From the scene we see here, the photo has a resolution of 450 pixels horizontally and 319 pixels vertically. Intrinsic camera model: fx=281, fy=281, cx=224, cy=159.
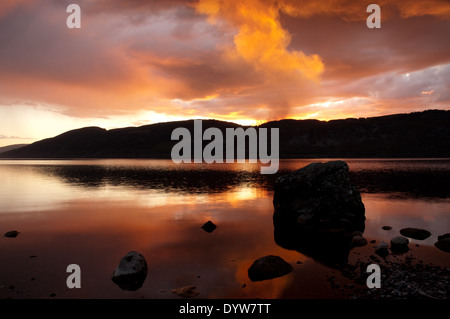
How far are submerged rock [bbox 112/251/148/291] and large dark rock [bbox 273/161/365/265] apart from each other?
35.2ft

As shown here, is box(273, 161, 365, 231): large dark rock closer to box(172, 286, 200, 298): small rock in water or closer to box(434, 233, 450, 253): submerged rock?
box(434, 233, 450, 253): submerged rock

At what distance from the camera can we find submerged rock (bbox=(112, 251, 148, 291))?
14.5 metres

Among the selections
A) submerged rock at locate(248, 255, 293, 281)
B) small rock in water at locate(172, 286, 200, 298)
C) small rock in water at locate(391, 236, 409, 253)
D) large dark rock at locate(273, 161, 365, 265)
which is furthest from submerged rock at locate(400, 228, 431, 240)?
small rock in water at locate(172, 286, 200, 298)

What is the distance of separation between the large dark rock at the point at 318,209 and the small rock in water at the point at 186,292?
31.3 ft

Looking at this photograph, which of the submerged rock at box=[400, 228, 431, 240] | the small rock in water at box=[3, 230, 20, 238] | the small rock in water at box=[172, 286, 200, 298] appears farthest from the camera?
the small rock in water at box=[3, 230, 20, 238]

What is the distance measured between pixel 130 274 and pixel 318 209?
18.4 meters

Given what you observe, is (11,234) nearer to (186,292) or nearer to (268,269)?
(186,292)

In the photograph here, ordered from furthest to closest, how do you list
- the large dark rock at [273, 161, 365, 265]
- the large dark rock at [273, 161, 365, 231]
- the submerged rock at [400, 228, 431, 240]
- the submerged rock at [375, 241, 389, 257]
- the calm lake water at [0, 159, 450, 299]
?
the large dark rock at [273, 161, 365, 231]
the large dark rock at [273, 161, 365, 265]
the submerged rock at [400, 228, 431, 240]
the submerged rock at [375, 241, 389, 257]
the calm lake water at [0, 159, 450, 299]

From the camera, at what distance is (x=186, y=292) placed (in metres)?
13.5

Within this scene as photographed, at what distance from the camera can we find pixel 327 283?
14.4m

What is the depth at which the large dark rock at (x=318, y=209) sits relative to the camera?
2330 centimetres

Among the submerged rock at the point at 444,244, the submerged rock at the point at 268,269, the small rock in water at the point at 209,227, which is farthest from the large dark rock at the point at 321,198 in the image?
the submerged rock at the point at 268,269

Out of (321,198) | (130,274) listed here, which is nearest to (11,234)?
(130,274)
